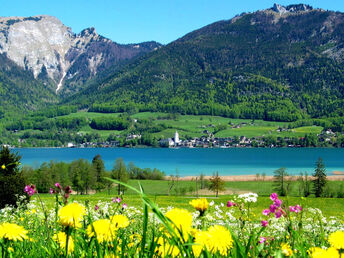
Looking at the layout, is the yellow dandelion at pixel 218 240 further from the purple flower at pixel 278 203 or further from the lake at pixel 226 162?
the lake at pixel 226 162

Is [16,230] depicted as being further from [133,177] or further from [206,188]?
[133,177]

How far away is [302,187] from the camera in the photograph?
5575cm

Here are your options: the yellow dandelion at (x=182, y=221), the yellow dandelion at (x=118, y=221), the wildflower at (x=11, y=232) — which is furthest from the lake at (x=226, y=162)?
the yellow dandelion at (x=182, y=221)

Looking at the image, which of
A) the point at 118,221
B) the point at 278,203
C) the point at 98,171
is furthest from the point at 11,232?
the point at 98,171

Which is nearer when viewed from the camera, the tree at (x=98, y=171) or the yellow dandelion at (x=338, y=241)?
the yellow dandelion at (x=338, y=241)

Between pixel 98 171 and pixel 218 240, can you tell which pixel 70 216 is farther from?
pixel 98 171

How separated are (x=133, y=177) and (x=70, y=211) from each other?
250ft

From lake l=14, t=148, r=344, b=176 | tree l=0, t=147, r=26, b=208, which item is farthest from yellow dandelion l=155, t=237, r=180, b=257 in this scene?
lake l=14, t=148, r=344, b=176

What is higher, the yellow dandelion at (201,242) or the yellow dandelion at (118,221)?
the yellow dandelion at (201,242)

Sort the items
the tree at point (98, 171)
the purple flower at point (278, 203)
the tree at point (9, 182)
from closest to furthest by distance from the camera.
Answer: the purple flower at point (278, 203), the tree at point (9, 182), the tree at point (98, 171)

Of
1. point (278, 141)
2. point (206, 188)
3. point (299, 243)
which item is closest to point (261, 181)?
point (206, 188)

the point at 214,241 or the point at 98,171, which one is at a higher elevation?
the point at 214,241

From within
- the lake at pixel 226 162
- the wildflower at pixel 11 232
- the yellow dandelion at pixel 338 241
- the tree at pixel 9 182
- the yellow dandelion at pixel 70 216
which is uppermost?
the yellow dandelion at pixel 70 216

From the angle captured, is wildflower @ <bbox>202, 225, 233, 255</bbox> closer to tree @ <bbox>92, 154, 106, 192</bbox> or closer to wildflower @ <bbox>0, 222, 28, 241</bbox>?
wildflower @ <bbox>0, 222, 28, 241</bbox>
